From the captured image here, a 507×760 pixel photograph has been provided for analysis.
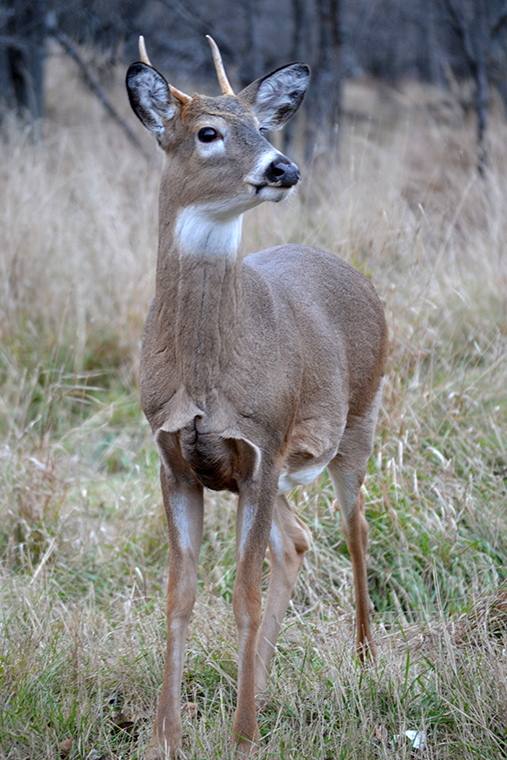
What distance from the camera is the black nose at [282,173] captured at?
2.38 m

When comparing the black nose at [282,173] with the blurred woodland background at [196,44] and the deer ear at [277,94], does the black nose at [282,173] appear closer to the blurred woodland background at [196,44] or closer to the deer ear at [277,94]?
the deer ear at [277,94]

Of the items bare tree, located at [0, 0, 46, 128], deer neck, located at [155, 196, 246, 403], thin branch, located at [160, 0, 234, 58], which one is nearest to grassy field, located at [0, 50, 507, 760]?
deer neck, located at [155, 196, 246, 403]

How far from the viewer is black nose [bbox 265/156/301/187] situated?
2383 mm

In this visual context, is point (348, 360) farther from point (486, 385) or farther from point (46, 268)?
point (46, 268)

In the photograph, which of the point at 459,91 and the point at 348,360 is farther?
the point at 459,91

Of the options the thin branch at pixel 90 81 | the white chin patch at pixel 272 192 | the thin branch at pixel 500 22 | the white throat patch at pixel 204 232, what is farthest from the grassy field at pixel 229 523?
the thin branch at pixel 500 22

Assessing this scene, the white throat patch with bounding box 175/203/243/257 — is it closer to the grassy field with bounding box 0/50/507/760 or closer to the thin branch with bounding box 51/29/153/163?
the grassy field with bounding box 0/50/507/760

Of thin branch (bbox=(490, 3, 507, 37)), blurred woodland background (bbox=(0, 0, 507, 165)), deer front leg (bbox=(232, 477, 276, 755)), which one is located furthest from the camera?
thin branch (bbox=(490, 3, 507, 37))

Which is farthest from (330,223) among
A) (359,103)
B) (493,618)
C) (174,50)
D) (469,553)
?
(359,103)

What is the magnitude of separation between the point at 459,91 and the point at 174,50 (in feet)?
14.4

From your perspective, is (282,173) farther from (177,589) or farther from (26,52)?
(26,52)

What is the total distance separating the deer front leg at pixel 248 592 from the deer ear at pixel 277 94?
1.26 metres

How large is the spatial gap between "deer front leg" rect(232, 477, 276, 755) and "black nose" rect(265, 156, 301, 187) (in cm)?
93

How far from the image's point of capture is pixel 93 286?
6.56 metres
